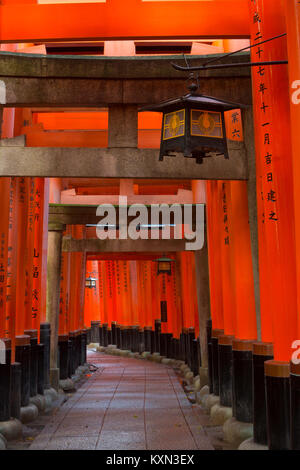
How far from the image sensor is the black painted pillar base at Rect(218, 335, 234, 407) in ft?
27.0

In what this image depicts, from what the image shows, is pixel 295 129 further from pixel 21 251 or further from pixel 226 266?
pixel 21 251

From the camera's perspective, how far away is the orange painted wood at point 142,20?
24.6 feet

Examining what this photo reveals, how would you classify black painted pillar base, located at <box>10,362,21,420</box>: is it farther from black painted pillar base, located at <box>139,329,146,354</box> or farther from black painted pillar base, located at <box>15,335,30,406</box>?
black painted pillar base, located at <box>139,329,146,354</box>

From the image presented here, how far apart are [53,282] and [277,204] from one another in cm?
801

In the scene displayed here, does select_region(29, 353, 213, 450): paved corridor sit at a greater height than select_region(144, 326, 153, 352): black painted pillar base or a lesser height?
lesser

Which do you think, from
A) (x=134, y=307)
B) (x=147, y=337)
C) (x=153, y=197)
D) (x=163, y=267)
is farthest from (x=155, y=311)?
(x=153, y=197)

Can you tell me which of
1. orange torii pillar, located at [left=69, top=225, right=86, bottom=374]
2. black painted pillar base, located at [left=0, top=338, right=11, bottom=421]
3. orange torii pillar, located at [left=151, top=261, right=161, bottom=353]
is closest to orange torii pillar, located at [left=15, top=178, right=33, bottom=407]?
black painted pillar base, located at [left=0, top=338, right=11, bottom=421]

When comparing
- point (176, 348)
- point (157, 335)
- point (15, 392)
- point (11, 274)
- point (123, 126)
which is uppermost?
point (123, 126)

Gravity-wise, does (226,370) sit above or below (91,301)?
below

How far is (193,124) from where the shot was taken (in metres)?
5.38

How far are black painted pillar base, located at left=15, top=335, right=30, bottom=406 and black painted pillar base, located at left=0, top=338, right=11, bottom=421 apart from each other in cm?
104

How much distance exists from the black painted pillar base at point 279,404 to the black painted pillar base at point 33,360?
18.3 feet
